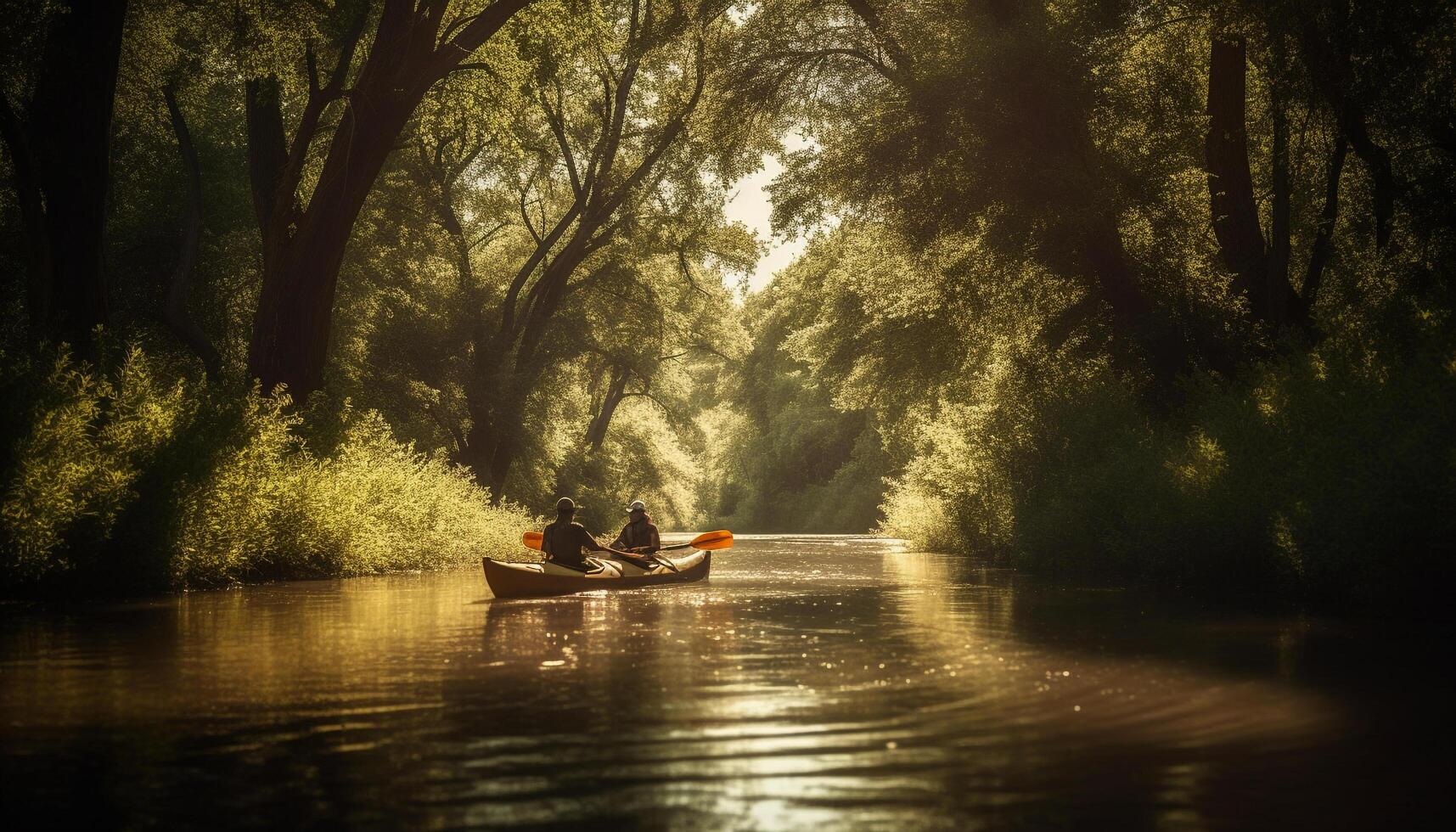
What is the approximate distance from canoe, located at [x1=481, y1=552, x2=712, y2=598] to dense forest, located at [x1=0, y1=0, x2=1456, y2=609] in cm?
404

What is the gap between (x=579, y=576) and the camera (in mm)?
19438

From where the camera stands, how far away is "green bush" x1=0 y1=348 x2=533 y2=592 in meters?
15.2

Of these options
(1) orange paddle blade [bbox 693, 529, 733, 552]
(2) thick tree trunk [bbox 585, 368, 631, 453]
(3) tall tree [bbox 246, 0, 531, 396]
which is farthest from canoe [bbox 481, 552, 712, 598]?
(2) thick tree trunk [bbox 585, 368, 631, 453]

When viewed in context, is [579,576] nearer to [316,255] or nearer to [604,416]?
[316,255]

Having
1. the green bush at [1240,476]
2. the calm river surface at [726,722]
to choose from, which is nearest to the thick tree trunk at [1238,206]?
the green bush at [1240,476]

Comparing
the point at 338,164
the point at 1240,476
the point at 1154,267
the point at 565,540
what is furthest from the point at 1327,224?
the point at 338,164

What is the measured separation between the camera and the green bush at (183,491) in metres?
15.2

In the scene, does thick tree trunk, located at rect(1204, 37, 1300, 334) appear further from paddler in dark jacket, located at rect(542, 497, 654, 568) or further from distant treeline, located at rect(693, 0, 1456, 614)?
paddler in dark jacket, located at rect(542, 497, 654, 568)

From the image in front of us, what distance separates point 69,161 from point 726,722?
1660cm

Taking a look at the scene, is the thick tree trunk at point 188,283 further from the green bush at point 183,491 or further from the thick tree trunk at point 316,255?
A: the thick tree trunk at point 316,255

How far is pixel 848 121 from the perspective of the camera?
26688mm

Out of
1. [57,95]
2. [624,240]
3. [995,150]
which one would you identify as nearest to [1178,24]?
[995,150]

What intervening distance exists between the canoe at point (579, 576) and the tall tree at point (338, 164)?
6.28 m

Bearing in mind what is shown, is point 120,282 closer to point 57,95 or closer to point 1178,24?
point 57,95
